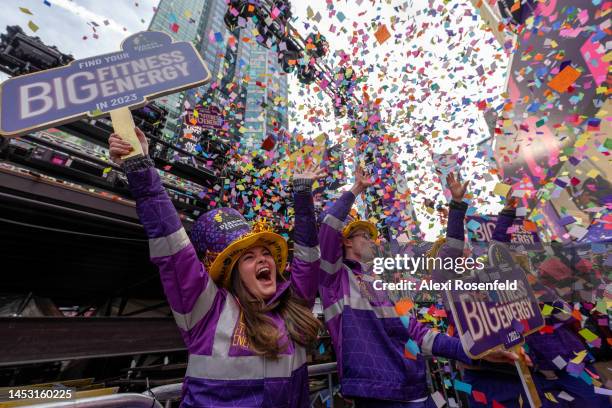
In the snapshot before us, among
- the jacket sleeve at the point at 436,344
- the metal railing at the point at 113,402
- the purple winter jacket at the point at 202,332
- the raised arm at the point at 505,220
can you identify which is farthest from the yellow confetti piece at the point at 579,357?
the metal railing at the point at 113,402

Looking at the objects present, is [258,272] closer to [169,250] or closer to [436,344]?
[169,250]

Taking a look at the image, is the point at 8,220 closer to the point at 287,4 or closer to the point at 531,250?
the point at 531,250

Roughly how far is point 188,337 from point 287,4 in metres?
11.3

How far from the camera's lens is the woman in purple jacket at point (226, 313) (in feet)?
4.34

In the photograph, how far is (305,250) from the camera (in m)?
1.92

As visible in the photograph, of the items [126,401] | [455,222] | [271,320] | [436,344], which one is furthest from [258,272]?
[455,222]

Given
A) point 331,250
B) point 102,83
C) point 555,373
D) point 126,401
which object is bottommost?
point 126,401

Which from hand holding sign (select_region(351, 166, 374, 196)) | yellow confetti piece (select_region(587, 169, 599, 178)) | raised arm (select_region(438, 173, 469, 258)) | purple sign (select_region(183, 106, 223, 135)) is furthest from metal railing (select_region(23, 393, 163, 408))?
yellow confetti piece (select_region(587, 169, 599, 178))

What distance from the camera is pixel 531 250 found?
5188mm

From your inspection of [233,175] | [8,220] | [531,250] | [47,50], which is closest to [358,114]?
[233,175]

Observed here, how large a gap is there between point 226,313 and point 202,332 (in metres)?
0.15

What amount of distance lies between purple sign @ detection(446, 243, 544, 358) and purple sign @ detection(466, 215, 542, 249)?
3.56m

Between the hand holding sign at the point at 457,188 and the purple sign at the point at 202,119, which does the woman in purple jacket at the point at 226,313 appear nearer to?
the hand holding sign at the point at 457,188

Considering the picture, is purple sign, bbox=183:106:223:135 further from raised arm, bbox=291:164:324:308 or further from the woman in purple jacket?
the woman in purple jacket
